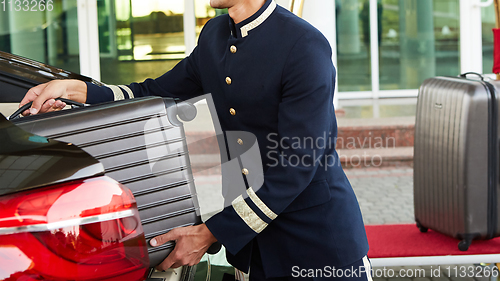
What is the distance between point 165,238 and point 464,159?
1.80 meters

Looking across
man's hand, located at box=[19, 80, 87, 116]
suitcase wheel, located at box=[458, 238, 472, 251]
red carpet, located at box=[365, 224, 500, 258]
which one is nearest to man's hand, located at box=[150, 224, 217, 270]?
man's hand, located at box=[19, 80, 87, 116]

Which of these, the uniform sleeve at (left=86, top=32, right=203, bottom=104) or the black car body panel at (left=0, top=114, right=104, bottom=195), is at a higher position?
the uniform sleeve at (left=86, top=32, right=203, bottom=104)

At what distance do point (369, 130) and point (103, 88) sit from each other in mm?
4783

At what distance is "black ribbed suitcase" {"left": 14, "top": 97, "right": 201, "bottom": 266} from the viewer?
99 cm

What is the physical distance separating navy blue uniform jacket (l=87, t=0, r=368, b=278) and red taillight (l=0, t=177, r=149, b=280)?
404 mm

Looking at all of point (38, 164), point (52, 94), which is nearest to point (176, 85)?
point (52, 94)

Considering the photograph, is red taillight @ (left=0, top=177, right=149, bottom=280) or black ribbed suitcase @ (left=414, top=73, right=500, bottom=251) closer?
red taillight @ (left=0, top=177, right=149, bottom=280)

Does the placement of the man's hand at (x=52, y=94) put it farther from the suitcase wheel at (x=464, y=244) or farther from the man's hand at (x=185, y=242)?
the suitcase wheel at (x=464, y=244)

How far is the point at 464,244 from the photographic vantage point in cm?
235

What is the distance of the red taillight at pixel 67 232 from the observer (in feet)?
2.32

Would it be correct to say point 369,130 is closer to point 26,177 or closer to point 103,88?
point 103,88

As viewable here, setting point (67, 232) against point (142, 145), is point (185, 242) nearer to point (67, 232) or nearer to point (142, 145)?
point (142, 145)

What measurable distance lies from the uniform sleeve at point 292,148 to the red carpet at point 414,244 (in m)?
1.22

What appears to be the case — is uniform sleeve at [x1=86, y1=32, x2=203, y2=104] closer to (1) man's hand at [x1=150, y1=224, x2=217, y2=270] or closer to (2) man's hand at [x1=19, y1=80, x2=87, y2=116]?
(2) man's hand at [x1=19, y1=80, x2=87, y2=116]
